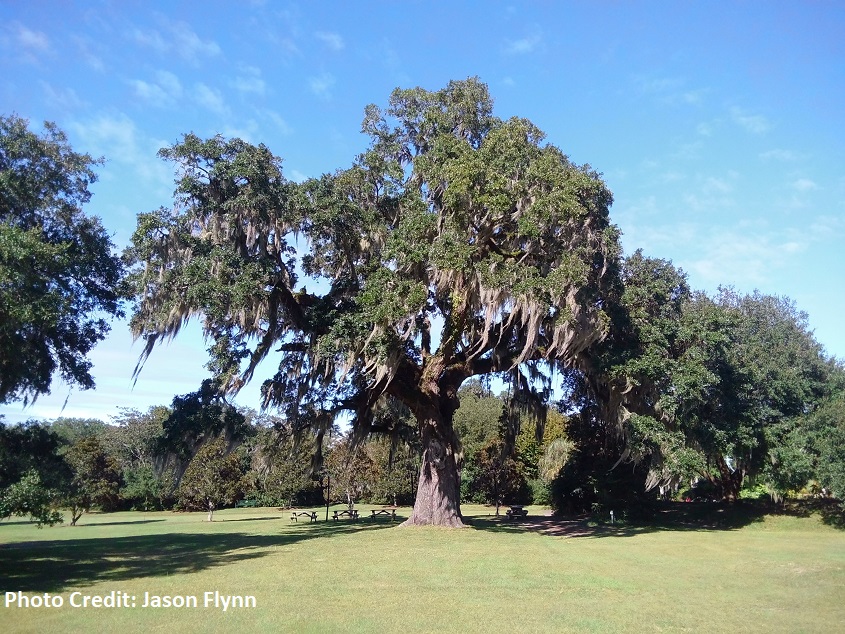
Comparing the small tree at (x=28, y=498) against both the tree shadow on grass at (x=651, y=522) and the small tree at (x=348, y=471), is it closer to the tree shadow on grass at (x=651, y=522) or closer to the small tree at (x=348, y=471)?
the tree shadow on grass at (x=651, y=522)

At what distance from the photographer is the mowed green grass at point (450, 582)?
7.28 m

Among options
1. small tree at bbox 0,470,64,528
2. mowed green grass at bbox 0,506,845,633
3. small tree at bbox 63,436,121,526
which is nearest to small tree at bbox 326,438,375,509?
small tree at bbox 63,436,121,526

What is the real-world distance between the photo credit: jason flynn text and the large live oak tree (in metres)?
8.15

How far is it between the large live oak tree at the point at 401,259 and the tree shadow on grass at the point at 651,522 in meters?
3.50

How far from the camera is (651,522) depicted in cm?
2369

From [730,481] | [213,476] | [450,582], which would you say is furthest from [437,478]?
[213,476]

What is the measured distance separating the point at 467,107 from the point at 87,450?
96.6 ft

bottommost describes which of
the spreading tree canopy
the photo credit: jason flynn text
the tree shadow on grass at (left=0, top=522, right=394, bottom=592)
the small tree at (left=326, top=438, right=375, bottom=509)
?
the tree shadow on grass at (left=0, top=522, right=394, bottom=592)

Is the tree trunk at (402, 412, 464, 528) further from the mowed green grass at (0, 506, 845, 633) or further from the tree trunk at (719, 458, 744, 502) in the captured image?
the tree trunk at (719, 458, 744, 502)

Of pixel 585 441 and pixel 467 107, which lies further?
pixel 585 441

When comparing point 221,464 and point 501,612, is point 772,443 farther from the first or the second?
point 221,464

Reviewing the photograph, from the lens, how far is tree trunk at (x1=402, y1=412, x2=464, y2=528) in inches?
798

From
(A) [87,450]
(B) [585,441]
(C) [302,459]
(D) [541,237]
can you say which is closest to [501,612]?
(D) [541,237]

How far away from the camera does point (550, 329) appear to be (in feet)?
60.3
